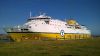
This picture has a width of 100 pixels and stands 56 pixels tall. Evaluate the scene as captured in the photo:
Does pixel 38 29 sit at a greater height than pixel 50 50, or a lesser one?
greater

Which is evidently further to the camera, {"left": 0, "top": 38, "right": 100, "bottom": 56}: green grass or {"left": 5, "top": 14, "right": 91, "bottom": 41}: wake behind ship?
{"left": 5, "top": 14, "right": 91, "bottom": 41}: wake behind ship

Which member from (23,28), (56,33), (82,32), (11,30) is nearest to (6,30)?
(11,30)

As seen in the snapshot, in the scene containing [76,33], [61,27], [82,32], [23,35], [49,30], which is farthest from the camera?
[82,32]

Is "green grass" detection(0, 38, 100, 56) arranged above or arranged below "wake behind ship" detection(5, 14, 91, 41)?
below

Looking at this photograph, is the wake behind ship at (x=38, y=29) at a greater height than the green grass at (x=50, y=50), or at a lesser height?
greater

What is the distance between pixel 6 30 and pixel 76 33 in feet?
113

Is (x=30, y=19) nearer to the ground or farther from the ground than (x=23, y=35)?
farther from the ground

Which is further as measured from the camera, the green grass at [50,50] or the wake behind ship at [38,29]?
the wake behind ship at [38,29]

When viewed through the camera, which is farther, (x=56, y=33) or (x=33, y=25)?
(x=56, y=33)

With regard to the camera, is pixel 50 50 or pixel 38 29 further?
pixel 38 29

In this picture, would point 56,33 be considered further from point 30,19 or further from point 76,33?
point 76,33

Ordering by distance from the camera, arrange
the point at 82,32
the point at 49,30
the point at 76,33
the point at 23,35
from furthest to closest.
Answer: the point at 82,32, the point at 76,33, the point at 49,30, the point at 23,35

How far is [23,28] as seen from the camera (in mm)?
60656

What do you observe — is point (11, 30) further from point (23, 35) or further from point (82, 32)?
point (82, 32)
